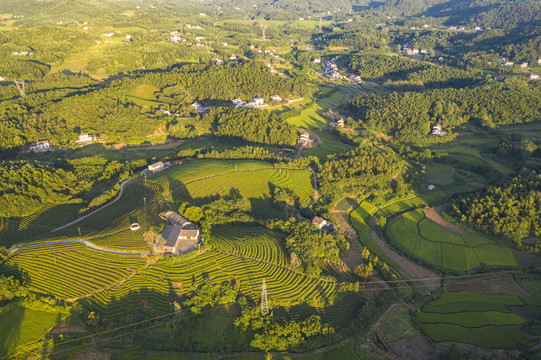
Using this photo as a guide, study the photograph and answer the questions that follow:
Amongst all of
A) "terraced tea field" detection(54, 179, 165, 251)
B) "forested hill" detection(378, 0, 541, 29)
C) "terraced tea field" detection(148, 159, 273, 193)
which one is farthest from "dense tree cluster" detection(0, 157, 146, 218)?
"forested hill" detection(378, 0, 541, 29)

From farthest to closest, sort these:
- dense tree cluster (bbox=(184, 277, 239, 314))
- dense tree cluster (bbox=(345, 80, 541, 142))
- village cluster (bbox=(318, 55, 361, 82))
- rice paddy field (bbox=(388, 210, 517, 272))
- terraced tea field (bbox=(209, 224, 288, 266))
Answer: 1. village cluster (bbox=(318, 55, 361, 82))
2. dense tree cluster (bbox=(345, 80, 541, 142))
3. rice paddy field (bbox=(388, 210, 517, 272))
4. terraced tea field (bbox=(209, 224, 288, 266))
5. dense tree cluster (bbox=(184, 277, 239, 314))

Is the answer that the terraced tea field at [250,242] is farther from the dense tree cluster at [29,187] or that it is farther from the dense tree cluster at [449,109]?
the dense tree cluster at [449,109]

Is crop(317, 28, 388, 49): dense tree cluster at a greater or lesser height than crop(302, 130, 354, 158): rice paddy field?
greater

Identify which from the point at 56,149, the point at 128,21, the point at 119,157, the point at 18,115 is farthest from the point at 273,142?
the point at 128,21

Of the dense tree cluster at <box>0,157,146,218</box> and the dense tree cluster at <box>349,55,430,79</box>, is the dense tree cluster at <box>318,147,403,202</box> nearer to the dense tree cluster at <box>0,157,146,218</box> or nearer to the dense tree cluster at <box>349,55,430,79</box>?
the dense tree cluster at <box>0,157,146,218</box>

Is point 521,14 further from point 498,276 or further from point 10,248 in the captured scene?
point 10,248

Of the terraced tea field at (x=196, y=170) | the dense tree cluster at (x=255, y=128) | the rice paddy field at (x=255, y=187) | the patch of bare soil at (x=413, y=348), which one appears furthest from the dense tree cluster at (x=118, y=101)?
the patch of bare soil at (x=413, y=348)
